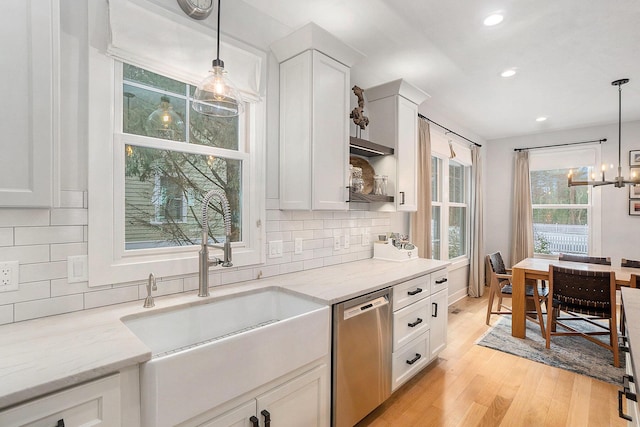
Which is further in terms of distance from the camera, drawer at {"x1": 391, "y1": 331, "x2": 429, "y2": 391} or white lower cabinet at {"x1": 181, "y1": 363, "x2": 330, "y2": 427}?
drawer at {"x1": 391, "y1": 331, "x2": 429, "y2": 391}

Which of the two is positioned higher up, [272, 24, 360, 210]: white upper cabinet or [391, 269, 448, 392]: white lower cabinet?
[272, 24, 360, 210]: white upper cabinet

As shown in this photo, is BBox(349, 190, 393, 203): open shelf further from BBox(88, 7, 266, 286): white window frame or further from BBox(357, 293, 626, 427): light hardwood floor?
BBox(357, 293, 626, 427): light hardwood floor

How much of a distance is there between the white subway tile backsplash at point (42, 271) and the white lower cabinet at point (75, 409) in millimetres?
688

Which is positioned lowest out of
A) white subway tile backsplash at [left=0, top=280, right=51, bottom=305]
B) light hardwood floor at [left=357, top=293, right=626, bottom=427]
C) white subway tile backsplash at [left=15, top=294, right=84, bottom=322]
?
light hardwood floor at [left=357, top=293, right=626, bottom=427]

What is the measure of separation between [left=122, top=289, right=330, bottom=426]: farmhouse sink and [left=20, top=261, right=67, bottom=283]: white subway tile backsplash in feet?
1.21

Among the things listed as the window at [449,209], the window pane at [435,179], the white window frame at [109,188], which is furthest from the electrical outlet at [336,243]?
the window pane at [435,179]

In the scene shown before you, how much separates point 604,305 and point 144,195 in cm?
383

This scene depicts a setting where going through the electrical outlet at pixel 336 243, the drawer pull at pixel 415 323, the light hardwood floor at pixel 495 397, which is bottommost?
the light hardwood floor at pixel 495 397

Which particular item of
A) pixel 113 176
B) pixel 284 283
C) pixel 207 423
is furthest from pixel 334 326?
pixel 113 176

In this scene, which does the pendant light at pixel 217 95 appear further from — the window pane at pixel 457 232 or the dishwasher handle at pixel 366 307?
the window pane at pixel 457 232

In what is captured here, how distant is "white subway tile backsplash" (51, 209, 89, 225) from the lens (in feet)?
4.54

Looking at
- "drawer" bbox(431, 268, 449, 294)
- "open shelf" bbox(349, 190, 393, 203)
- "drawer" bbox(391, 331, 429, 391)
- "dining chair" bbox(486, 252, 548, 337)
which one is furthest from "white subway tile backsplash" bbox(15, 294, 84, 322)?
"dining chair" bbox(486, 252, 548, 337)

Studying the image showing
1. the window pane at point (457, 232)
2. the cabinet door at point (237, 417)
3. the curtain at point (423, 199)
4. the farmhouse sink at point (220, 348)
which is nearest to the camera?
the farmhouse sink at point (220, 348)

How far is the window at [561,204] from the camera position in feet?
16.2
